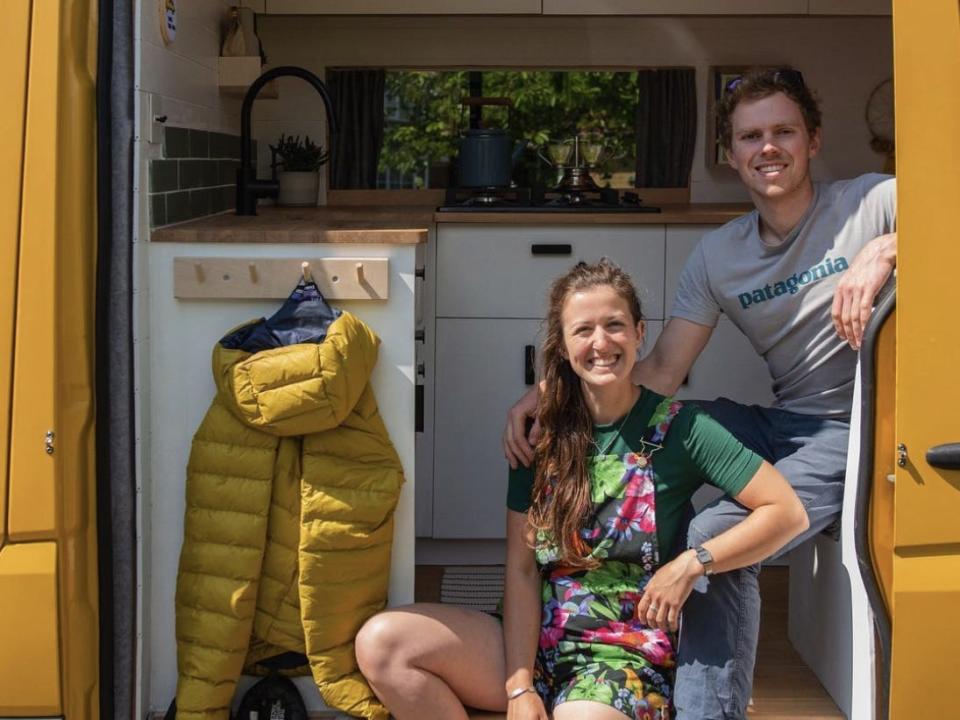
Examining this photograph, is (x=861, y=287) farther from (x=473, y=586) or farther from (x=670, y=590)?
(x=473, y=586)

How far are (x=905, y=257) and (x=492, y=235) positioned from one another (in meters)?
1.86

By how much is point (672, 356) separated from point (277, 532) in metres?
0.92

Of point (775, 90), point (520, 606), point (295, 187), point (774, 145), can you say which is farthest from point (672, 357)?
point (295, 187)

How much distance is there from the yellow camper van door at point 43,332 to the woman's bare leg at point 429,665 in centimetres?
53

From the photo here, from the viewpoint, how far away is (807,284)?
8.50 feet

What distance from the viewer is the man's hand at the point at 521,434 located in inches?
92.7

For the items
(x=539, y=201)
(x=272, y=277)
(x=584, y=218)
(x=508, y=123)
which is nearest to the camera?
(x=272, y=277)

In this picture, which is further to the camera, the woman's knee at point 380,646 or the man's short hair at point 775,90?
the man's short hair at point 775,90

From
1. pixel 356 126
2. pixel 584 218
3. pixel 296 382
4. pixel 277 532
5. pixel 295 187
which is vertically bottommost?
pixel 277 532

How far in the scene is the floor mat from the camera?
3.39 metres

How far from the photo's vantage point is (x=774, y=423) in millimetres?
2691

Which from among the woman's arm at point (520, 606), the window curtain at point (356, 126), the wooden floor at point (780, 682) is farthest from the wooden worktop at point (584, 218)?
the woman's arm at point (520, 606)

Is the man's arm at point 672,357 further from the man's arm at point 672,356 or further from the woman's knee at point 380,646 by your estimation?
the woman's knee at point 380,646

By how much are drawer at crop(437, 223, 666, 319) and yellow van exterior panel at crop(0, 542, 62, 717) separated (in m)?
1.81
